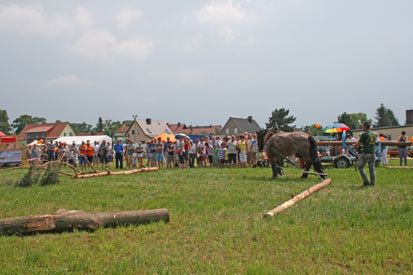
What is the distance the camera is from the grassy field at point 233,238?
14.2ft

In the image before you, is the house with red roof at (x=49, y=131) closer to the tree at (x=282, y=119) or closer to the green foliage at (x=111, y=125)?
the green foliage at (x=111, y=125)

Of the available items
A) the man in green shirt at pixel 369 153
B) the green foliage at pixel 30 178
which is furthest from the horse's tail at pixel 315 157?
the green foliage at pixel 30 178

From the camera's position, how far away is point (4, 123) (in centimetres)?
12281

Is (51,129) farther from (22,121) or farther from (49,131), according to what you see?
(22,121)

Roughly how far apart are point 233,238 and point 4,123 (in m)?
139

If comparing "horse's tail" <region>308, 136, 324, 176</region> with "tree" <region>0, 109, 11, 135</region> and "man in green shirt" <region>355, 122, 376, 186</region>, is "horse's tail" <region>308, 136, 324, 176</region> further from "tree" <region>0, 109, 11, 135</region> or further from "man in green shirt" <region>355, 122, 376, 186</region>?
"tree" <region>0, 109, 11, 135</region>

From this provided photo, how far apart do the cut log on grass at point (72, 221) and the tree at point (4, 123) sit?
134 metres

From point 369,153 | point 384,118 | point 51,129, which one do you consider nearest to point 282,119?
point 384,118

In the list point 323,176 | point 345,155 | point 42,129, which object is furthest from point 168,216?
point 42,129

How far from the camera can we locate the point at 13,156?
2700 centimetres

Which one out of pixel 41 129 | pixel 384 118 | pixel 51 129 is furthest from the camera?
pixel 41 129

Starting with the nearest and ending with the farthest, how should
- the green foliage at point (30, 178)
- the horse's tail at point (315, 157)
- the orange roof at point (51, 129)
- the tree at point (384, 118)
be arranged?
the horse's tail at point (315, 157)
the green foliage at point (30, 178)
the tree at point (384, 118)
the orange roof at point (51, 129)

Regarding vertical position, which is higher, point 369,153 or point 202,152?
point 369,153

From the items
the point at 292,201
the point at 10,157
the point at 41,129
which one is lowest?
the point at 292,201
